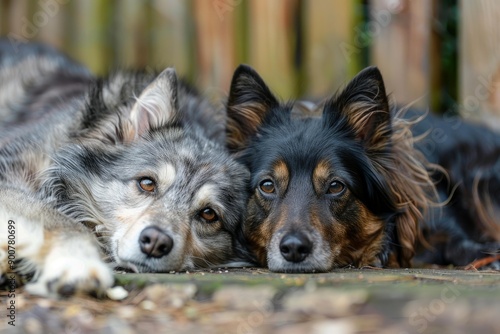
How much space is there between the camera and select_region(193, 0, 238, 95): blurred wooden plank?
278 inches

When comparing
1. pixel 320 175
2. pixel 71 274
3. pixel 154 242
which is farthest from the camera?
pixel 320 175

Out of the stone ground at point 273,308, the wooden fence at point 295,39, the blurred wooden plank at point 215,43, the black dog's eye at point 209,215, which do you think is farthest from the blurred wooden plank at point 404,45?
the stone ground at point 273,308

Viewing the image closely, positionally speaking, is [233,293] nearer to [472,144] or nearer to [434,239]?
[434,239]

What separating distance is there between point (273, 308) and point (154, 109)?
7.29ft

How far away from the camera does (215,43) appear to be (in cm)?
715

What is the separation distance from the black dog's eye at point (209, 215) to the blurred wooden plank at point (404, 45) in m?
2.66

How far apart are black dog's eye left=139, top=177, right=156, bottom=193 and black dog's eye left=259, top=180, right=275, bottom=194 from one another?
69cm

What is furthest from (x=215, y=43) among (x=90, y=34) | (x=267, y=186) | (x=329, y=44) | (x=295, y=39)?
(x=267, y=186)

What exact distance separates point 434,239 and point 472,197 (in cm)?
58

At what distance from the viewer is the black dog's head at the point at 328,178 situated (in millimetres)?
4223

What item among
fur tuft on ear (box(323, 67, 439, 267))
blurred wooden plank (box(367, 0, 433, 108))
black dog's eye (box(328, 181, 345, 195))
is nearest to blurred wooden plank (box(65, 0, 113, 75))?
blurred wooden plank (box(367, 0, 433, 108))

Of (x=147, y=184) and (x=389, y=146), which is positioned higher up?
(x=389, y=146)

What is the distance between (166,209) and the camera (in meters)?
4.25

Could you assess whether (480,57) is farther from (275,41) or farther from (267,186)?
(267,186)
